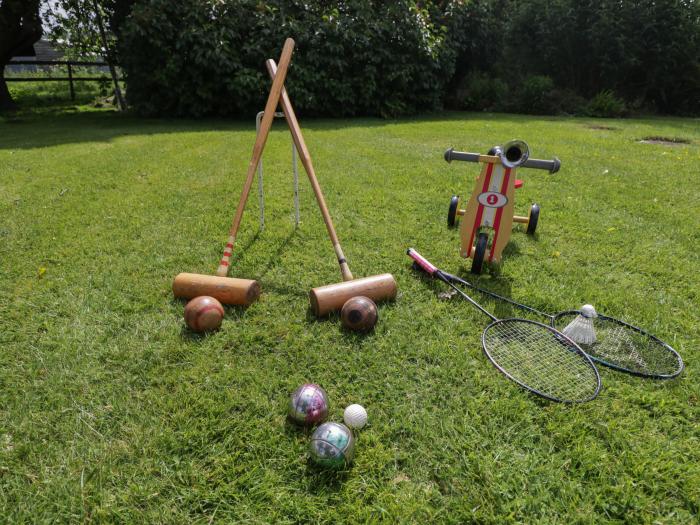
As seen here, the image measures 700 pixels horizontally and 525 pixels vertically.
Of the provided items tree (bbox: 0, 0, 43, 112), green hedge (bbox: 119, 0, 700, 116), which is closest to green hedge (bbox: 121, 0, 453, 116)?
green hedge (bbox: 119, 0, 700, 116)

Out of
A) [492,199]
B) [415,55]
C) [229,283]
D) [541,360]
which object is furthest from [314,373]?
[415,55]

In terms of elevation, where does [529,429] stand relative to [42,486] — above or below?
above

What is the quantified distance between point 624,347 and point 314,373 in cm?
183

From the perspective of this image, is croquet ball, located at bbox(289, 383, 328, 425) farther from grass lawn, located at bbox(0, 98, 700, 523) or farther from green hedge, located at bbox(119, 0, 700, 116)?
green hedge, located at bbox(119, 0, 700, 116)

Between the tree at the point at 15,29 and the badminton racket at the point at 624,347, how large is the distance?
633 inches

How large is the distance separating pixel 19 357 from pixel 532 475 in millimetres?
2780

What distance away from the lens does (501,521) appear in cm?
163

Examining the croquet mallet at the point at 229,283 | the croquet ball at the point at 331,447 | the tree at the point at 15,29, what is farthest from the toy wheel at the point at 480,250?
the tree at the point at 15,29

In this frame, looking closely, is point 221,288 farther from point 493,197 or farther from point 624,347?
point 624,347

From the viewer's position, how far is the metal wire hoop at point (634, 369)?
7.45ft

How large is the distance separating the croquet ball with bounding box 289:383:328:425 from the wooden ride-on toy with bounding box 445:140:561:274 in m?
1.79

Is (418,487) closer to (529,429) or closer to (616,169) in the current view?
(529,429)

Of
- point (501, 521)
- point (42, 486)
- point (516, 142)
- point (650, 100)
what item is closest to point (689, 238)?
point (516, 142)

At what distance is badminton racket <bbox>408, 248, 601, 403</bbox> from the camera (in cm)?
219
